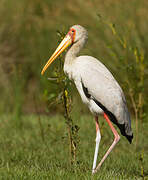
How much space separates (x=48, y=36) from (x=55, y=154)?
5342 mm

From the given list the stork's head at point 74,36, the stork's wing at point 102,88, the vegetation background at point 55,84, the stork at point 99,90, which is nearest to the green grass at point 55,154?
the vegetation background at point 55,84

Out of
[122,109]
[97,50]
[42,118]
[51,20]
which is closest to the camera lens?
[122,109]

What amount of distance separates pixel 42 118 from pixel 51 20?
333 centimetres

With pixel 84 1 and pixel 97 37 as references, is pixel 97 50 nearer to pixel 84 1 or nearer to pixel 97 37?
pixel 97 37

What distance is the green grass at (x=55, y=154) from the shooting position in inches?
158

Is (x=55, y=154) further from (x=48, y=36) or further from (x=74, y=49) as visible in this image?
(x=48, y=36)

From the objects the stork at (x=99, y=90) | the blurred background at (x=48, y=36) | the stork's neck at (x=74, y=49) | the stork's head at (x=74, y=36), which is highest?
the stork's head at (x=74, y=36)

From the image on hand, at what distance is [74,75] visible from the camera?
4.46 meters

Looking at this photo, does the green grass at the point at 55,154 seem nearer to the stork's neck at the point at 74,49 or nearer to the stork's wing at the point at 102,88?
the stork's wing at the point at 102,88

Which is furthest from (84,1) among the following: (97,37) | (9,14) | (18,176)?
(18,176)

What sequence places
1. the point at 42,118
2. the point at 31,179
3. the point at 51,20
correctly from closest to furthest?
the point at 31,179 < the point at 42,118 < the point at 51,20

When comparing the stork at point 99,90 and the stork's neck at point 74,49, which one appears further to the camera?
the stork's neck at point 74,49

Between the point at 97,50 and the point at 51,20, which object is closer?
the point at 97,50

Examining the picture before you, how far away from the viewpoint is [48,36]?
10.3m
